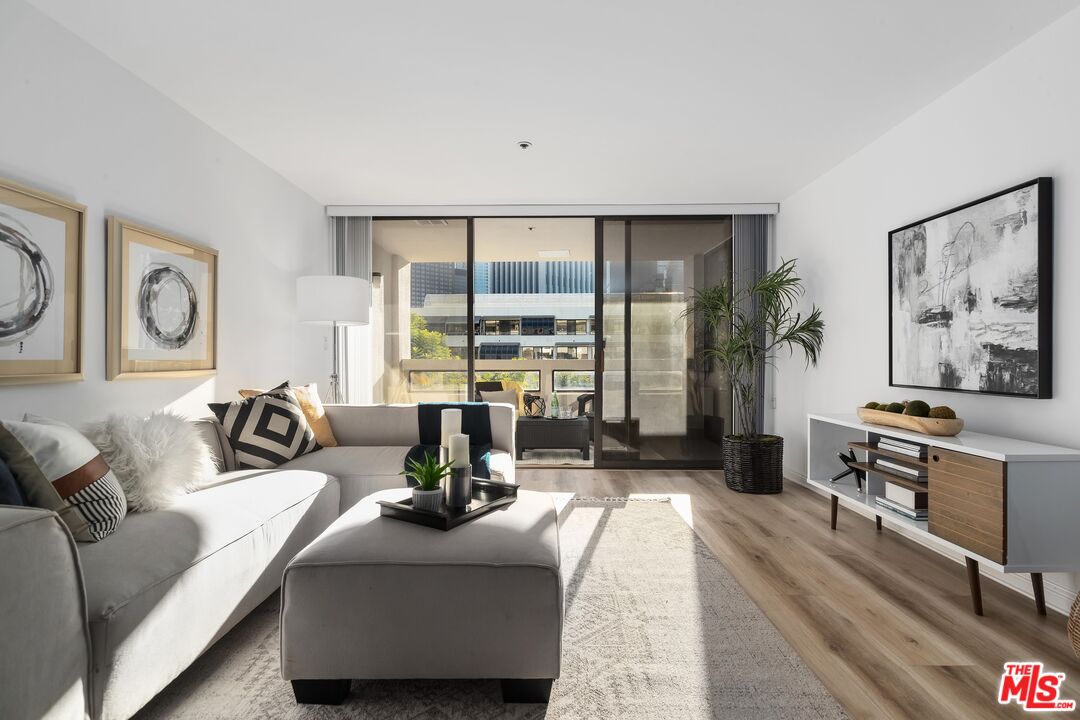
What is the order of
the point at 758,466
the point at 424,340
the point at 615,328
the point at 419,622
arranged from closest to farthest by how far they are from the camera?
the point at 419,622, the point at 758,466, the point at 615,328, the point at 424,340

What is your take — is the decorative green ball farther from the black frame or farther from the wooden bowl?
the black frame

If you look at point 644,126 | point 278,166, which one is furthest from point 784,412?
point 278,166

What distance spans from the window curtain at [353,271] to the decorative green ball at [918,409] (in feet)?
14.1

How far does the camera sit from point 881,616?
7.39 feet

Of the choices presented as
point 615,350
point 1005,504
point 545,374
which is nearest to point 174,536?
point 1005,504

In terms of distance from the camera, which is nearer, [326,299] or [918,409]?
[918,409]

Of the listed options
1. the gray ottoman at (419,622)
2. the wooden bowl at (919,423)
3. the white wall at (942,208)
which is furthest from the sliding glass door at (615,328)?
the gray ottoman at (419,622)

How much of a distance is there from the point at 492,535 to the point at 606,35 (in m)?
2.12

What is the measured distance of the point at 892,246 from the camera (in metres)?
3.40

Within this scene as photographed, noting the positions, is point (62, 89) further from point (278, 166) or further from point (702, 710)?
point (702, 710)

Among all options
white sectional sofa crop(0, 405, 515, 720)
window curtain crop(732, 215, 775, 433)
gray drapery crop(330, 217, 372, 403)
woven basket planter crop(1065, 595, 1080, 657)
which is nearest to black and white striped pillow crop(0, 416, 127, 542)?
white sectional sofa crop(0, 405, 515, 720)

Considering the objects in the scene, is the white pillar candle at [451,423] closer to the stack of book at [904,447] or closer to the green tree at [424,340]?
the stack of book at [904,447]

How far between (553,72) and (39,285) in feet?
7.91

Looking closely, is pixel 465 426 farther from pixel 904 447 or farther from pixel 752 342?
pixel 752 342
